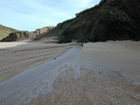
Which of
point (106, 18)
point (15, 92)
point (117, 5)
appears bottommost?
point (15, 92)

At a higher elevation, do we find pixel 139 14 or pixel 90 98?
pixel 139 14

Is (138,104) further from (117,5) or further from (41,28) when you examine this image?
(41,28)

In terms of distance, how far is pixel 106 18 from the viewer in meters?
12.3

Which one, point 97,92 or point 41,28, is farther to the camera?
point 41,28

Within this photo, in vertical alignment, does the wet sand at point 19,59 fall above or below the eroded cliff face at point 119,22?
below

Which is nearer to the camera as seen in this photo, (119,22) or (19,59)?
(19,59)

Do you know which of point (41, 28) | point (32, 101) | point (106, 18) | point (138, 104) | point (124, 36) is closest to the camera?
point (138, 104)

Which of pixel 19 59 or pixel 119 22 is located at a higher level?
pixel 119 22

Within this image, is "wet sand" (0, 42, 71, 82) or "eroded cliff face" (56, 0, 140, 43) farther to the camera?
"eroded cliff face" (56, 0, 140, 43)

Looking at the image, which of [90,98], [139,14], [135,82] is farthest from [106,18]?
[90,98]

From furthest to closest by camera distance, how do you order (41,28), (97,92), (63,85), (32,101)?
(41,28), (63,85), (97,92), (32,101)

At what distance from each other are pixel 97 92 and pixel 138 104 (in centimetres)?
54

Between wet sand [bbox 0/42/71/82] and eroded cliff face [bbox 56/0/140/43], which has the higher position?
eroded cliff face [bbox 56/0/140/43]

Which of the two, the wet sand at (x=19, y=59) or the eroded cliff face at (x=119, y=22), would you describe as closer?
the wet sand at (x=19, y=59)
